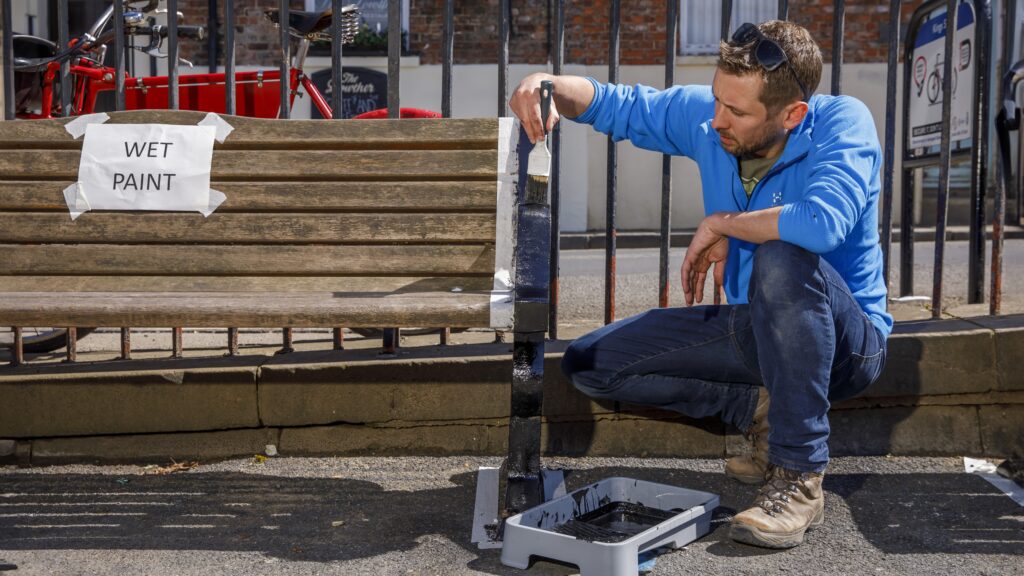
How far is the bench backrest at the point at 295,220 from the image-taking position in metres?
3.17

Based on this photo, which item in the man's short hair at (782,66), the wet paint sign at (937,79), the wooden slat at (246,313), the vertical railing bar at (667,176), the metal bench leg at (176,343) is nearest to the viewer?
the wooden slat at (246,313)

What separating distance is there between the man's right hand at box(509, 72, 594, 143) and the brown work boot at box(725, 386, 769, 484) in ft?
3.27

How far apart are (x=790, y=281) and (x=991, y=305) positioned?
146 centimetres

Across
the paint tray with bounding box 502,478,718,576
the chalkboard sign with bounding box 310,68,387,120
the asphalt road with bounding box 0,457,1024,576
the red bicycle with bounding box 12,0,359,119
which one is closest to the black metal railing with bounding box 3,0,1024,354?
the asphalt road with bounding box 0,457,1024,576

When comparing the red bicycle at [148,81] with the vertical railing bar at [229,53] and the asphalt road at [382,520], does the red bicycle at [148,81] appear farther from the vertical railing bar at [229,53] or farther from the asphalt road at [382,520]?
the asphalt road at [382,520]

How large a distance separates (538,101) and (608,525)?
114 centimetres

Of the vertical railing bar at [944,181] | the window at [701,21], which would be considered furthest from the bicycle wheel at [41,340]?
the window at [701,21]

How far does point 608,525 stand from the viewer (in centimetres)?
298

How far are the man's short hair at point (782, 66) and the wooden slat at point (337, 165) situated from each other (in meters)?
0.76

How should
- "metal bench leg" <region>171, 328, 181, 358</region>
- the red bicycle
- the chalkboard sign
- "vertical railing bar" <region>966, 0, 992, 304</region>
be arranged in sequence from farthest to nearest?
the chalkboard sign < the red bicycle < "vertical railing bar" <region>966, 0, 992, 304</region> < "metal bench leg" <region>171, 328, 181, 358</region>

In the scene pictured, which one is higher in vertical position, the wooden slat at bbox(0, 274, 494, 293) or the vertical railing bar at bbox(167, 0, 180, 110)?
the vertical railing bar at bbox(167, 0, 180, 110)

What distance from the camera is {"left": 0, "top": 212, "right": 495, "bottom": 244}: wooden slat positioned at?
10.5ft

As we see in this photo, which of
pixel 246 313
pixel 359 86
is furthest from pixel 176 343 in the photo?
pixel 359 86

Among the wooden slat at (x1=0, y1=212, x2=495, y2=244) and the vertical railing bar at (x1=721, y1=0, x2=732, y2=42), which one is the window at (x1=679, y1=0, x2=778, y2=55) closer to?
the vertical railing bar at (x1=721, y1=0, x2=732, y2=42)
